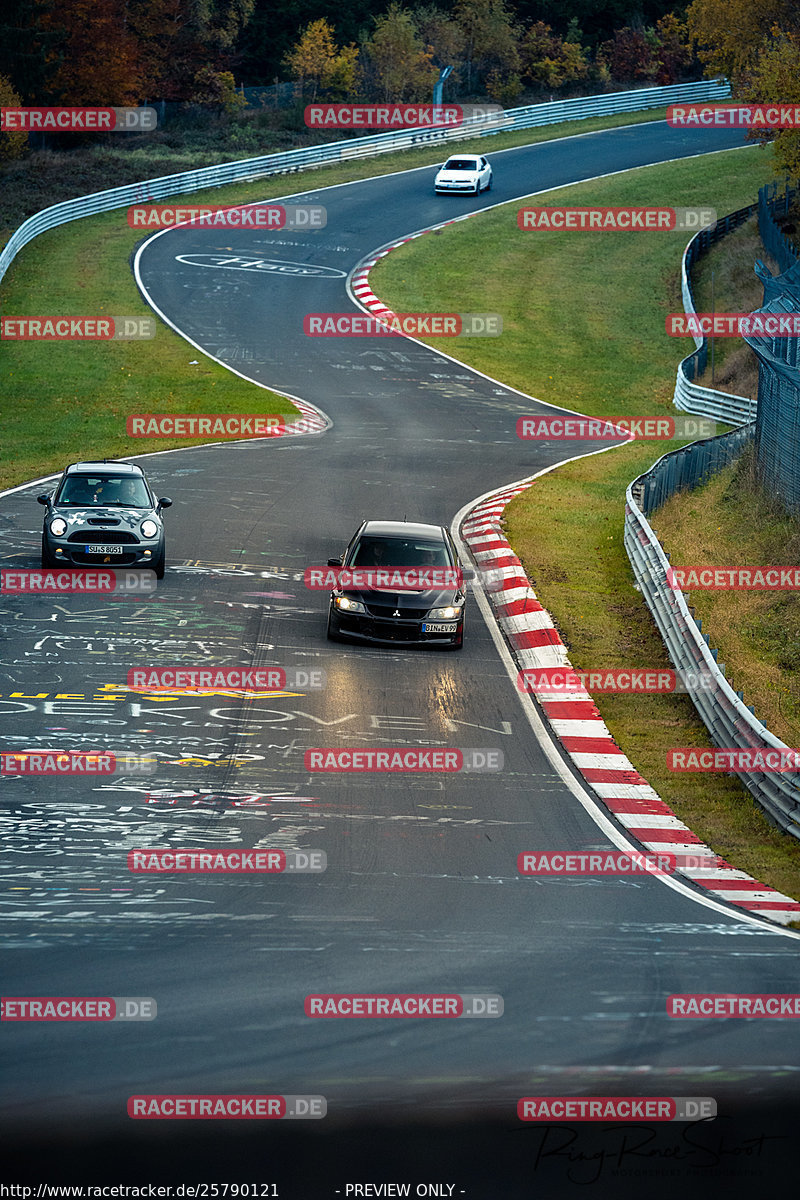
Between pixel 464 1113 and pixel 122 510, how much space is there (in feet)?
46.8

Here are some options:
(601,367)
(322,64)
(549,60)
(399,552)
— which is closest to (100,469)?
(399,552)

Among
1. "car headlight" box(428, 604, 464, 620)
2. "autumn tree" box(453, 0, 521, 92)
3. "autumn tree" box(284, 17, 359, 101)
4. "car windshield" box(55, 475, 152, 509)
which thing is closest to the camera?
"car headlight" box(428, 604, 464, 620)

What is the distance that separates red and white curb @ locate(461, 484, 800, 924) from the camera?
11.9m

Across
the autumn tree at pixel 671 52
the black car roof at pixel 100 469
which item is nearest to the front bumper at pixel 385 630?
the black car roof at pixel 100 469

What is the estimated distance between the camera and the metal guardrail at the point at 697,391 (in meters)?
35.5

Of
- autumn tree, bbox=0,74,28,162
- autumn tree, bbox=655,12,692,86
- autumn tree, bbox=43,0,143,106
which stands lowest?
autumn tree, bbox=0,74,28,162

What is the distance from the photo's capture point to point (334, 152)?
218ft

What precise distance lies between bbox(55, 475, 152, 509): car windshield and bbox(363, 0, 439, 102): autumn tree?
60.1m

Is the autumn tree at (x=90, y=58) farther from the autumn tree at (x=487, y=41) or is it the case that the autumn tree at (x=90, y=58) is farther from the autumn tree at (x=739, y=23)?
the autumn tree at (x=739, y=23)

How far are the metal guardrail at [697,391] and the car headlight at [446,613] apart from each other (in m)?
18.4

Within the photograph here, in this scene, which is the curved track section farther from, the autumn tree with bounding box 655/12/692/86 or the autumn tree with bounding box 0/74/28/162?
the autumn tree with bounding box 655/12/692/86

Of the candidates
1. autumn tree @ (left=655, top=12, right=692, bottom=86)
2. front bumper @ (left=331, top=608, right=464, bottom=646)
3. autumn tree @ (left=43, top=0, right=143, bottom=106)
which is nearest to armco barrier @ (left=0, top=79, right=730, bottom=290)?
autumn tree @ (left=655, top=12, right=692, bottom=86)

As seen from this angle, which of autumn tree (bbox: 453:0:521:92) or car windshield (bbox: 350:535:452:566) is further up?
autumn tree (bbox: 453:0:521:92)

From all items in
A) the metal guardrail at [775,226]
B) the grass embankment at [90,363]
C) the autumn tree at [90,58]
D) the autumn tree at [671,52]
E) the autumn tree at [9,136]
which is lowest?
the grass embankment at [90,363]
